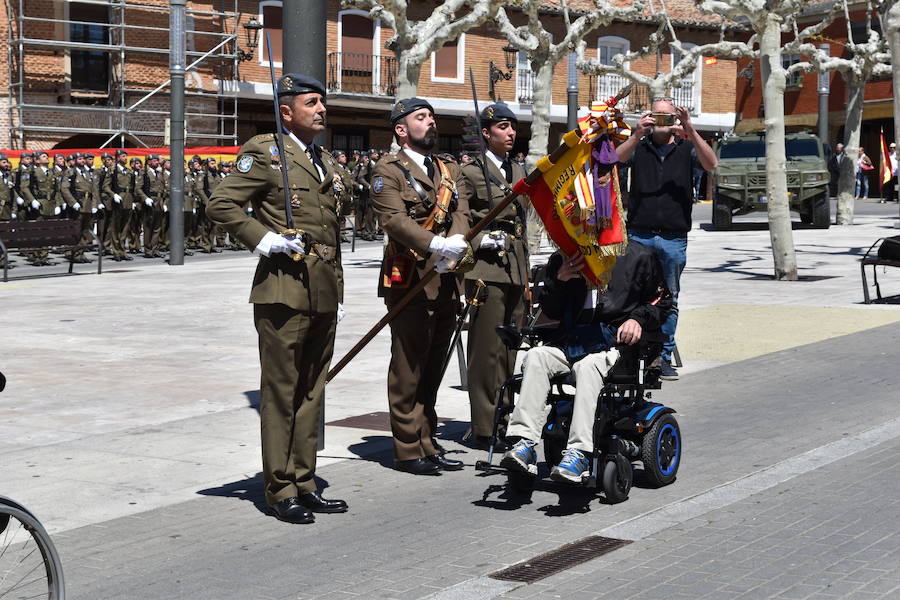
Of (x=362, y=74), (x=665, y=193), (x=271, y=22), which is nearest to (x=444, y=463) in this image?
(x=665, y=193)

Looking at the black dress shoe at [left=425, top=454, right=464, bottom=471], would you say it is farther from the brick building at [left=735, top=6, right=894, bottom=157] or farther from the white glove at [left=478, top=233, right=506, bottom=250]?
the brick building at [left=735, top=6, right=894, bottom=157]

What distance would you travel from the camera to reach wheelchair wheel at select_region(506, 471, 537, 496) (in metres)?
7.06

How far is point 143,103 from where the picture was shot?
123ft

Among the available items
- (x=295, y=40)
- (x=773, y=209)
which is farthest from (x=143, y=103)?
(x=295, y=40)

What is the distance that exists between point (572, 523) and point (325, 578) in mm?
1452

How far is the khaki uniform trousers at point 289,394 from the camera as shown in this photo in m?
6.80

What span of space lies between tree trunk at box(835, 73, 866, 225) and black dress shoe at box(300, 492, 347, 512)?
2763cm

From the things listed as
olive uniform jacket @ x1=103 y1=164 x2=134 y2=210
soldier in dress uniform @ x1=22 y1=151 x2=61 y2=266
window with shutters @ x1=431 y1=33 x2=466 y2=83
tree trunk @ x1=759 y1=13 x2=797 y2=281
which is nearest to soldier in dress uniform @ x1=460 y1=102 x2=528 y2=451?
tree trunk @ x1=759 y1=13 x2=797 y2=281

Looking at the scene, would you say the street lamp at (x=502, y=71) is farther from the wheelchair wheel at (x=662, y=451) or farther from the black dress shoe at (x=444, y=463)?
the wheelchair wheel at (x=662, y=451)

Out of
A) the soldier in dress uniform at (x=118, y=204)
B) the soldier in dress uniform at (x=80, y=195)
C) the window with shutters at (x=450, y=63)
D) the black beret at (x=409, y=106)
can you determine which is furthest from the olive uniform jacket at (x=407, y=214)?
the window with shutters at (x=450, y=63)

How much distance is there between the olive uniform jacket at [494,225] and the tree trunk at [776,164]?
1144 centimetres

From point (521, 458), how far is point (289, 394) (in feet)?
3.85

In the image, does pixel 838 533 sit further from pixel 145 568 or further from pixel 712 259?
pixel 712 259

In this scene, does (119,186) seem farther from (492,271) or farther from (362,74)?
(492,271)
